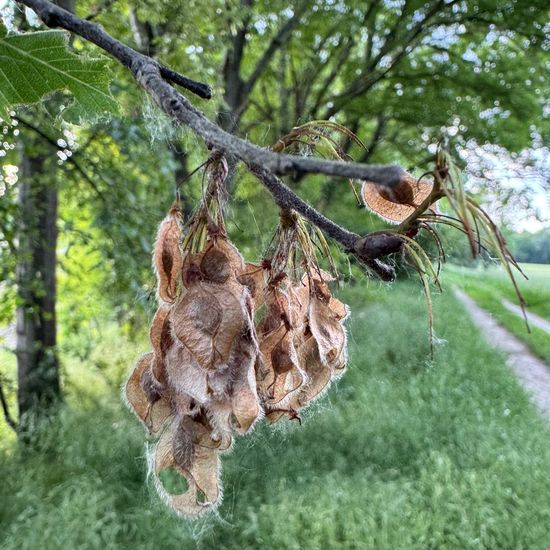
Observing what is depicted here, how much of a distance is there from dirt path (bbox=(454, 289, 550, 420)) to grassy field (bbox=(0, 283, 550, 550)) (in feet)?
1.26

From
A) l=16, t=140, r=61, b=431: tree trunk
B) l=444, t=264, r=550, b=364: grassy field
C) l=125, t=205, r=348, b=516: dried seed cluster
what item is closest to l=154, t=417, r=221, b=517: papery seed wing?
l=125, t=205, r=348, b=516: dried seed cluster

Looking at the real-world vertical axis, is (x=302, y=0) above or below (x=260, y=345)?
above

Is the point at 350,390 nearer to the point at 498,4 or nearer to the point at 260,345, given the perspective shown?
the point at 498,4

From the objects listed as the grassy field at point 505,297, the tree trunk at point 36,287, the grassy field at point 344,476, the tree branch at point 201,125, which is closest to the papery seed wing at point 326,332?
Answer: the tree branch at point 201,125

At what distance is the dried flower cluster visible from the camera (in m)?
0.40

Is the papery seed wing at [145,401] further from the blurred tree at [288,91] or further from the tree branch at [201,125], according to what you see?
the blurred tree at [288,91]

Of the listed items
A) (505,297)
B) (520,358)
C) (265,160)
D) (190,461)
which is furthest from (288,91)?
(265,160)

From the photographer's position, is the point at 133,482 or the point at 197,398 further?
the point at 133,482

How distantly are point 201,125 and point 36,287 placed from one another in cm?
289

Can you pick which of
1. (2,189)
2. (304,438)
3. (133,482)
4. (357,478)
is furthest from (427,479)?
(2,189)

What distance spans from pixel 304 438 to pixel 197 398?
3.87m

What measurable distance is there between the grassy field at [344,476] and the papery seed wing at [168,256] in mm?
1672

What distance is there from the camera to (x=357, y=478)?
11.6ft

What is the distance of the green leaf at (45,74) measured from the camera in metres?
0.46
